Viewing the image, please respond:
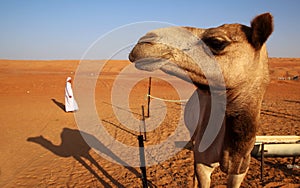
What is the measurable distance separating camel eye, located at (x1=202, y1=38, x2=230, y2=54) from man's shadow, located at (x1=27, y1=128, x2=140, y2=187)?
14.8 ft

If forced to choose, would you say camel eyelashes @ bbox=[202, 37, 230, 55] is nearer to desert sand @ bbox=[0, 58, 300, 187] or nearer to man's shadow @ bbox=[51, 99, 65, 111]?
desert sand @ bbox=[0, 58, 300, 187]

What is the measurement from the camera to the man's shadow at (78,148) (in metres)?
6.29

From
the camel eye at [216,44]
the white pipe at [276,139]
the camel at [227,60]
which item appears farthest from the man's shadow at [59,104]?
the camel eye at [216,44]

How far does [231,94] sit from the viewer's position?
2252mm

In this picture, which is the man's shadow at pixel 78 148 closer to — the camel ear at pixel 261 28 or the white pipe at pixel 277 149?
the white pipe at pixel 277 149

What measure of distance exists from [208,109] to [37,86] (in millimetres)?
23142

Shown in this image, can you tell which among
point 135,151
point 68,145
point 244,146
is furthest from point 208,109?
point 68,145

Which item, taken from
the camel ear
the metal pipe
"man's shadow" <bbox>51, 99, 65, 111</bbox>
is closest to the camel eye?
the camel ear

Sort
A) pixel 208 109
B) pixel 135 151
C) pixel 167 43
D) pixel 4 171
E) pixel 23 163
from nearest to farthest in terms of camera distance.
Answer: pixel 167 43
pixel 208 109
pixel 4 171
pixel 23 163
pixel 135 151

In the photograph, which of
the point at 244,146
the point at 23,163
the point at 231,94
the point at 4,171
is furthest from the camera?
the point at 23,163

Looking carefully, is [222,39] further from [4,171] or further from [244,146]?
[4,171]

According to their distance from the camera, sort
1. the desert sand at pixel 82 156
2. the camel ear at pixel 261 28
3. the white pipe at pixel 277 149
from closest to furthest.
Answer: the camel ear at pixel 261 28, the white pipe at pixel 277 149, the desert sand at pixel 82 156

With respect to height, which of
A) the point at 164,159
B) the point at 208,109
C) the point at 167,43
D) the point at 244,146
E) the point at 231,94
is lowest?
the point at 164,159

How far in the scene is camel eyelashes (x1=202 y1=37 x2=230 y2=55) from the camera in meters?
1.97
